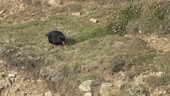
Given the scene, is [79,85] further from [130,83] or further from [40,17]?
[40,17]

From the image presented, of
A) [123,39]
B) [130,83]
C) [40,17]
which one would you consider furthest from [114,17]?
[130,83]

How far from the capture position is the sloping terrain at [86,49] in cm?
1001

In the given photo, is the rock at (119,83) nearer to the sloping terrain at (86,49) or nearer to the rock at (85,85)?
the sloping terrain at (86,49)

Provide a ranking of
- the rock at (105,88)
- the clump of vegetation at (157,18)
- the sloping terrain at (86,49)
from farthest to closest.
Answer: the clump of vegetation at (157,18), the sloping terrain at (86,49), the rock at (105,88)

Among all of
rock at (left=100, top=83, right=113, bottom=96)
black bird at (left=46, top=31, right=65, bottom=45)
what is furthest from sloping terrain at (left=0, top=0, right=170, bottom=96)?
black bird at (left=46, top=31, right=65, bottom=45)

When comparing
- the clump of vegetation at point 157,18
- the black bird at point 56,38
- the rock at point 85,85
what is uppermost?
the clump of vegetation at point 157,18

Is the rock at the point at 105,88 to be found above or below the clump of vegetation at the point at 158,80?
below

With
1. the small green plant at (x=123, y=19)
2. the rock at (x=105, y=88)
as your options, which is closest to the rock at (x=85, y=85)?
the rock at (x=105, y=88)

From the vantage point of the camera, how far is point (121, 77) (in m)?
10.1

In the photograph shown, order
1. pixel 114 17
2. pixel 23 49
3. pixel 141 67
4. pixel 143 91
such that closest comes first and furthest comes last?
pixel 143 91, pixel 141 67, pixel 23 49, pixel 114 17

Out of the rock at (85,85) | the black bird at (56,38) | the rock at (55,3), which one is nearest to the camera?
the rock at (85,85)

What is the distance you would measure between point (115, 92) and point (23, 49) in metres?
2.65

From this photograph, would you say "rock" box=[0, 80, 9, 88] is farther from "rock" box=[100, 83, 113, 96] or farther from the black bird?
"rock" box=[100, 83, 113, 96]

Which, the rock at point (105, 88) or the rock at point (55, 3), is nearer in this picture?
the rock at point (105, 88)
